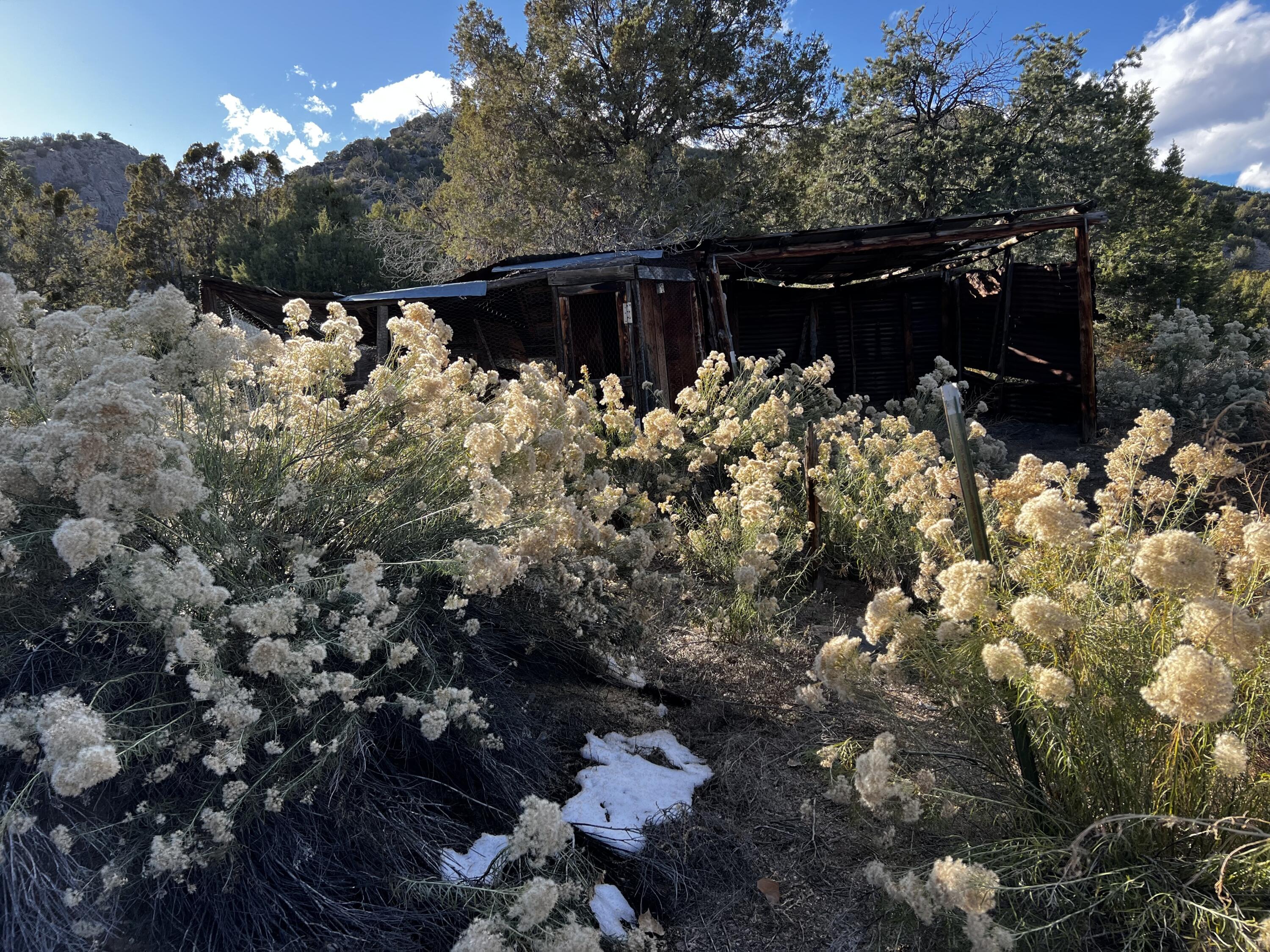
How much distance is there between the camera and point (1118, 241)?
20.1 metres

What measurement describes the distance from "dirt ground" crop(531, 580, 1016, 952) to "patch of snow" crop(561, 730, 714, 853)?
0.05m

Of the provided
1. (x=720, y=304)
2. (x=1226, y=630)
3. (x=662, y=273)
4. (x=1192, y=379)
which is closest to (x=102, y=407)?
(x=1226, y=630)

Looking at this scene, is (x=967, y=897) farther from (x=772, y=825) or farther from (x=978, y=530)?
(x=772, y=825)

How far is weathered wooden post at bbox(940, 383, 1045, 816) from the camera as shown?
1915 millimetres

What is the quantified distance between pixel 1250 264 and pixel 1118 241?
25.4m

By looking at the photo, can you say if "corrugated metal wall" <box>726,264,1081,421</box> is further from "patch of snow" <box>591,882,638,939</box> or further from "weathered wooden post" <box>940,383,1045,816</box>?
"patch of snow" <box>591,882,638,939</box>

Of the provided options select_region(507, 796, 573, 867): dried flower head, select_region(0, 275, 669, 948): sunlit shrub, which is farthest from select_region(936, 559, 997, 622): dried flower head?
select_region(0, 275, 669, 948): sunlit shrub

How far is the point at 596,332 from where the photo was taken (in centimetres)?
961

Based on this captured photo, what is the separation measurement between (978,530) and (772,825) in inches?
44.1

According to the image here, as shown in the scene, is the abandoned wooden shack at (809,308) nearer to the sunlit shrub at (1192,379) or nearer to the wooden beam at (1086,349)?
the wooden beam at (1086,349)

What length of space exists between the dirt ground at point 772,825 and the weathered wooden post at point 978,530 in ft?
0.77

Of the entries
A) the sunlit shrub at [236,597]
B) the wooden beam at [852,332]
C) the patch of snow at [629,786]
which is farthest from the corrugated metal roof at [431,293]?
the patch of snow at [629,786]

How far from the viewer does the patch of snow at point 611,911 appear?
1.95 meters

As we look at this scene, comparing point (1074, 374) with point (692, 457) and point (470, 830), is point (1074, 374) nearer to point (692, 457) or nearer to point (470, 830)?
point (692, 457)
